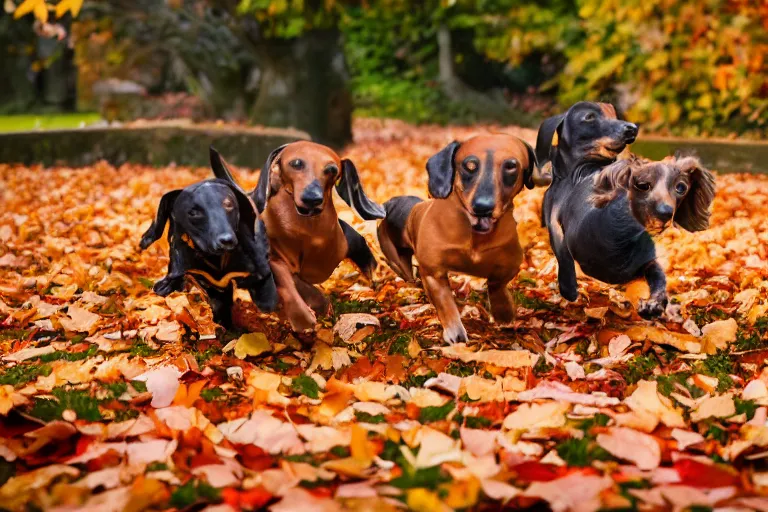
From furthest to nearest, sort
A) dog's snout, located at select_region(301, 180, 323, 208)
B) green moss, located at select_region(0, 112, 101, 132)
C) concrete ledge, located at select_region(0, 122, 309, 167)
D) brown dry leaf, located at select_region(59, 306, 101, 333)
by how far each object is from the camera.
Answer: green moss, located at select_region(0, 112, 101, 132)
concrete ledge, located at select_region(0, 122, 309, 167)
brown dry leaf, located at select_region(59, 306, 101, 333)
dog's snout, located at select_region(301, 180, 323, 208)

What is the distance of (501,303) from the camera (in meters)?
3.66

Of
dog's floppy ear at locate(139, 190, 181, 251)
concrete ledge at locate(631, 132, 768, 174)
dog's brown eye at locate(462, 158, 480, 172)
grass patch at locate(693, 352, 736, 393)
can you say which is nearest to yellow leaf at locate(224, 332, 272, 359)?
dog's floppy ear at locate(139, 190, 181, 251)

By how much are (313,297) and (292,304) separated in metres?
0.41

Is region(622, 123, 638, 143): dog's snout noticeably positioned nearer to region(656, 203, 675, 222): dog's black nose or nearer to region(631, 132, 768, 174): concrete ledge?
region(656, 203, 675, 222): dog's black nose

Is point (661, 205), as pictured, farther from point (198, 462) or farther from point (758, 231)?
point (758, 231)

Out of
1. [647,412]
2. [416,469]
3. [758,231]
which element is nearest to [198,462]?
[416,469]

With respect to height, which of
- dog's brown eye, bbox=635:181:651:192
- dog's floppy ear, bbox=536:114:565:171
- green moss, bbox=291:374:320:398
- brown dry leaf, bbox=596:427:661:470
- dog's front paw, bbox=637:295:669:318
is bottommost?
green moss, bbox=291:374:320:398

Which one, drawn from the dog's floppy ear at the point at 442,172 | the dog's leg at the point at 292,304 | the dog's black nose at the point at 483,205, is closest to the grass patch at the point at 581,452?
the dog's black nose at the point at 483,205

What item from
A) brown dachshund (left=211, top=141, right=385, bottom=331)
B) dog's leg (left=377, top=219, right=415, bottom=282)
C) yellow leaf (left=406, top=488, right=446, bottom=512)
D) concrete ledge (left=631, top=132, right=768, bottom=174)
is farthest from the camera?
concrete ledge (left=631, top=132, right=768, bottom=174)

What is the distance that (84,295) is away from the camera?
4438mm

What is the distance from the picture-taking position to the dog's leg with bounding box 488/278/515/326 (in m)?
3.61

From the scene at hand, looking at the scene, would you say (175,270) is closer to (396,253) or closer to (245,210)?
(245,210)

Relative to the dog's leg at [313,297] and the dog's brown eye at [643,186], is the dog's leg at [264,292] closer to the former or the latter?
the dog's leg at [313,297]

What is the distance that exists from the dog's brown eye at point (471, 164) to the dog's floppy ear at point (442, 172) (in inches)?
Answer: 4.1
